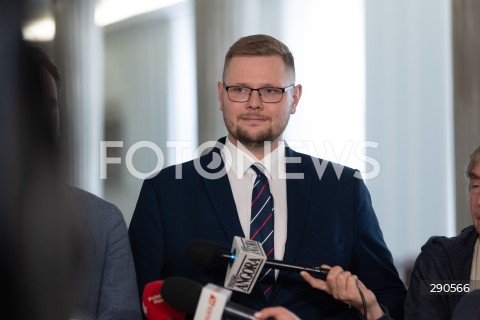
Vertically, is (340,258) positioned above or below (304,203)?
below

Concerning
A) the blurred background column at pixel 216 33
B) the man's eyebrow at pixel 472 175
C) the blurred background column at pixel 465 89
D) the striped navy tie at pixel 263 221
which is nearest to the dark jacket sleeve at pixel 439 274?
the man's eyebrow at pixel 472 175

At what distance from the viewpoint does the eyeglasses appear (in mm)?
1967

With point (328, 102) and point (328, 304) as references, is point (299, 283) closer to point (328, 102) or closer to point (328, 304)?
point (328, 304)

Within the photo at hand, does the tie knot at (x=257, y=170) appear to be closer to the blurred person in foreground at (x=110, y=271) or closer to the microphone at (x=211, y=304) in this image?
the blurred person in foreground at (x=110, y=271)

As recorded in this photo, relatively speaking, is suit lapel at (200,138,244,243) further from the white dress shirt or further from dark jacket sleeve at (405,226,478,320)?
dark jacket sleeve at (405,226,478,320)

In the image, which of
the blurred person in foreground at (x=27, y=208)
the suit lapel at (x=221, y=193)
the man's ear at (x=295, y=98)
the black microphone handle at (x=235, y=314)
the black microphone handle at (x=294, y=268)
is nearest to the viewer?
the blurred person in foreground at (x=27, y=208)

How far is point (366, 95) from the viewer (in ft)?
11.6

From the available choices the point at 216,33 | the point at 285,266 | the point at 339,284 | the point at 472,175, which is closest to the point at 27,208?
the point at 285,266

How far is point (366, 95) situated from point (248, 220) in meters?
1.78

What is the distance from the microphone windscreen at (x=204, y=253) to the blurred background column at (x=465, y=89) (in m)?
2.09

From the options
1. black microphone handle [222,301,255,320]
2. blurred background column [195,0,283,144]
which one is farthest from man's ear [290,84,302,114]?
blurred background column [195,0,283,144]

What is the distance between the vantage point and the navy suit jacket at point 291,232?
6.16 ft

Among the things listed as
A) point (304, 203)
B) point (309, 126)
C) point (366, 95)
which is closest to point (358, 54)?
point (366, 95)

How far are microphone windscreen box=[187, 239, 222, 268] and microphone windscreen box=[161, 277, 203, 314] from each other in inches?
9.6
